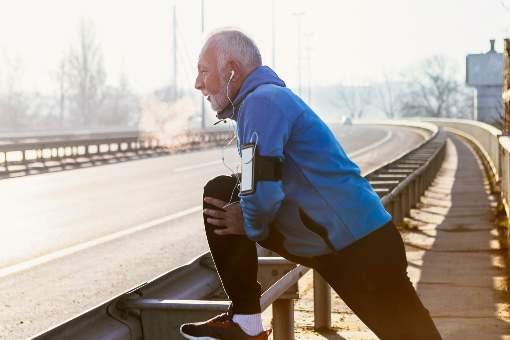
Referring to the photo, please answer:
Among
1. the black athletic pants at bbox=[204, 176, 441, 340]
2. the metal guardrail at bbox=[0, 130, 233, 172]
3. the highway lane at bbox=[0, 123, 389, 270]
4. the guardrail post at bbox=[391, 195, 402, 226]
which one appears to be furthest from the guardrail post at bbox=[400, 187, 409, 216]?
the metal guardrail at bbox=[0, 130, 233, 172]

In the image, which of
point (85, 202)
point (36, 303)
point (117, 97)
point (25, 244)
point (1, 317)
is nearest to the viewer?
point (1, 317)

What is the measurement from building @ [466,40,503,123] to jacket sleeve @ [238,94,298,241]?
98630mm

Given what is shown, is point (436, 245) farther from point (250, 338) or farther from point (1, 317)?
point (250, 338)

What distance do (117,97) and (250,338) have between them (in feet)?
470

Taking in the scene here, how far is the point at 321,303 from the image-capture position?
24.1ft

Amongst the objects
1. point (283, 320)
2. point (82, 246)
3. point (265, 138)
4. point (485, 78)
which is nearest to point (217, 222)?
point (265, 138)

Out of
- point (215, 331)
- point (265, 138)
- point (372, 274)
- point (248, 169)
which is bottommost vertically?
point (215, 331)

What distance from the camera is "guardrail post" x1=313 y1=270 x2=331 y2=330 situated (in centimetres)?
730

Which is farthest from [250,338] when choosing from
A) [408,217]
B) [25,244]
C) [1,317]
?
[408,217]

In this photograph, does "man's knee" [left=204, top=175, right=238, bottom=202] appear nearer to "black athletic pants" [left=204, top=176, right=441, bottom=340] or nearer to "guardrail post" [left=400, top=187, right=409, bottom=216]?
"black athletic pants" [left=204, top=176, right=441, bottom=340]

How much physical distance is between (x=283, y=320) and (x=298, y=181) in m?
2.55

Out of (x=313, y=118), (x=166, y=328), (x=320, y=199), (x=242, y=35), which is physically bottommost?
(x=166, y=328)

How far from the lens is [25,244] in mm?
13516

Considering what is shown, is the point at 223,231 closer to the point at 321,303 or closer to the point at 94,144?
the point at 321,303
